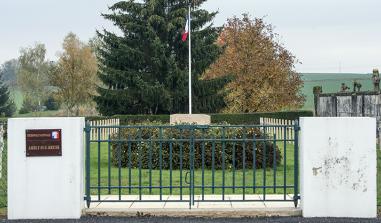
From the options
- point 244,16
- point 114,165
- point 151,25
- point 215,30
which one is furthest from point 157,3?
point 114,165

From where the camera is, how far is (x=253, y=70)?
4209 cm

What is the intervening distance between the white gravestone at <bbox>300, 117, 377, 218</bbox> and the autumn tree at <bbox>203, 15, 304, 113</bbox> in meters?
31.9

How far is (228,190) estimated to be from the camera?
35.1 feet

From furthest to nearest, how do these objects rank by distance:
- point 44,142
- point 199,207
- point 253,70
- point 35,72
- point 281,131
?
point 35,72 < point 253,70 < point 281,131 < point 199,207 < point 44,142

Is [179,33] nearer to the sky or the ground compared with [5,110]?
nearer to the sky

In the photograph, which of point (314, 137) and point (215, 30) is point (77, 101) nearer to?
point (215, 30)

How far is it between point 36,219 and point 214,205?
255 centimetres

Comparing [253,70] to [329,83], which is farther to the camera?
[329,83]

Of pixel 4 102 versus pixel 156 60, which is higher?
pixel 156 60

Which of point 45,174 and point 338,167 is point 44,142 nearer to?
point 45,174

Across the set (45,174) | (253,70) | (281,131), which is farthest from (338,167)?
(253,70)

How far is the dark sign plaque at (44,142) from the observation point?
25.8 ft

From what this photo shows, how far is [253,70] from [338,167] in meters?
34.5

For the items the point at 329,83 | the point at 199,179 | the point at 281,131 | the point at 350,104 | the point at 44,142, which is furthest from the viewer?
the point at 329,83
